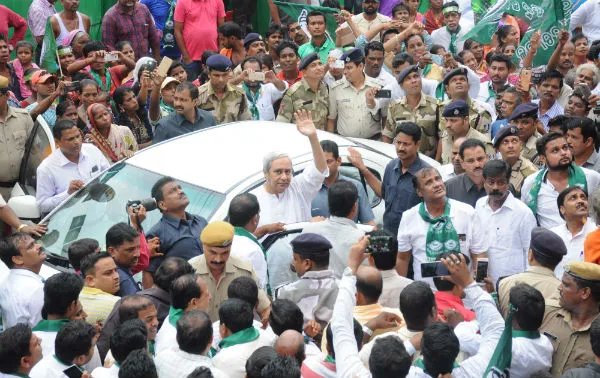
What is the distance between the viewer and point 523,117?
11133mm

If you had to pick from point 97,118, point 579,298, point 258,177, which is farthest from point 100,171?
point 579,298

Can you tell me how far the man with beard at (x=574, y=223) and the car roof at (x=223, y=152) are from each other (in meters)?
2.12

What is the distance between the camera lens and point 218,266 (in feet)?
27.3

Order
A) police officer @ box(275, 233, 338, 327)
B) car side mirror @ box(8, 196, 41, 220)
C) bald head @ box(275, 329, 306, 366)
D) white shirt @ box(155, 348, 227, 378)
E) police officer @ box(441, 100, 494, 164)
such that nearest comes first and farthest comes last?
white shirt @ box(155, 348, 227, 378) → bald head @ box(275, 329, 306, 366) → police officer @ box(275, 233, 338, 327) → car side mirror @ box(8, 196, 41, 220) → police officer @ box(441, 100, 494, 164)

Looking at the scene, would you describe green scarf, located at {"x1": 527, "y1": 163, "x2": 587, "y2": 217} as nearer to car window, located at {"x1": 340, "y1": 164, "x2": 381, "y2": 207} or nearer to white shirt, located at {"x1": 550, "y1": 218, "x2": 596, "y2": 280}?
white shirt, located at {"x1": 550, "y1": 218, "x2": 596, "y2": 280}

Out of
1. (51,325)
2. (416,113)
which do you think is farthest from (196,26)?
(51,325)

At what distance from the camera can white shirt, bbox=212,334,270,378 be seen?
685cm

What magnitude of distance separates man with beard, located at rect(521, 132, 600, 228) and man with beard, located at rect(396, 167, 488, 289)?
0.75 metres

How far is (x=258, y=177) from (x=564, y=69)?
605 cm

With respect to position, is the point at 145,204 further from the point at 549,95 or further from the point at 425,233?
the point at 549,95

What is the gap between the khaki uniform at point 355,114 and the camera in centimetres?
1212

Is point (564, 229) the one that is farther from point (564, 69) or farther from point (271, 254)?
point (564, 69)

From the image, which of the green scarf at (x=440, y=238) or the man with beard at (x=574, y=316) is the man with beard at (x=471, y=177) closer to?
the green scarf at (x=440, y=238)

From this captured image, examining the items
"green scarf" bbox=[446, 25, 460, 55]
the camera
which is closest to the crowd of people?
the camera
